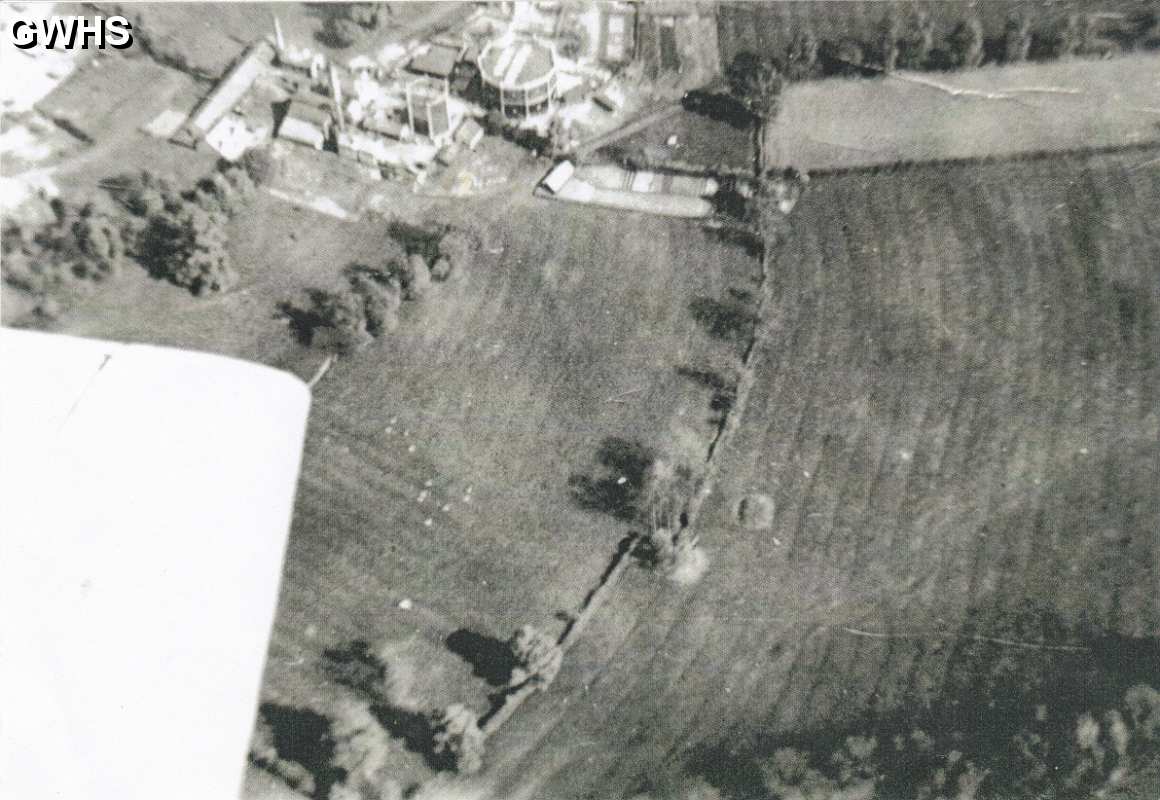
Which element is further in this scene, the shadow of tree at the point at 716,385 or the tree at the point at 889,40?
the tree at the point at 889,40

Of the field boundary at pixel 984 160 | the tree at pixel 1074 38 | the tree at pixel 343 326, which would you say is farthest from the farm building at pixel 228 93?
the tree at pixel 1074 38

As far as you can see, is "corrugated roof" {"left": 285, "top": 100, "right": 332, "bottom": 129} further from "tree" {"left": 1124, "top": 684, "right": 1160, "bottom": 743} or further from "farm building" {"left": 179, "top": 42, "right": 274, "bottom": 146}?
"tree" {"left": 1124, "top": 684, "right": 1160, "bottom": 743}

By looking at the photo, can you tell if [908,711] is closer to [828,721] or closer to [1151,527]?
[828,721]

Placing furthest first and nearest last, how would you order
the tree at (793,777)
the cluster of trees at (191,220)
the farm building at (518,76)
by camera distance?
the farm building at (518,76), the cluster of trees at (191,220), the tree at (793,777)

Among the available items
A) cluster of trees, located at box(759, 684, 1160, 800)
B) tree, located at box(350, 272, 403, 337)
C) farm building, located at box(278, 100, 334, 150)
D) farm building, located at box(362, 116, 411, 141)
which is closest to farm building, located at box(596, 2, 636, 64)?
farm building, located at box(362, 116, 411, 141)

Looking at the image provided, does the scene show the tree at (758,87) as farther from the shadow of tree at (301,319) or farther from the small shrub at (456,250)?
the shadow of tree at (301,319)

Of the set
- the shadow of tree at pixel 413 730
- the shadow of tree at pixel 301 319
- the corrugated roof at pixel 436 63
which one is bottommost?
the shadow of tree at pixel 413 730
